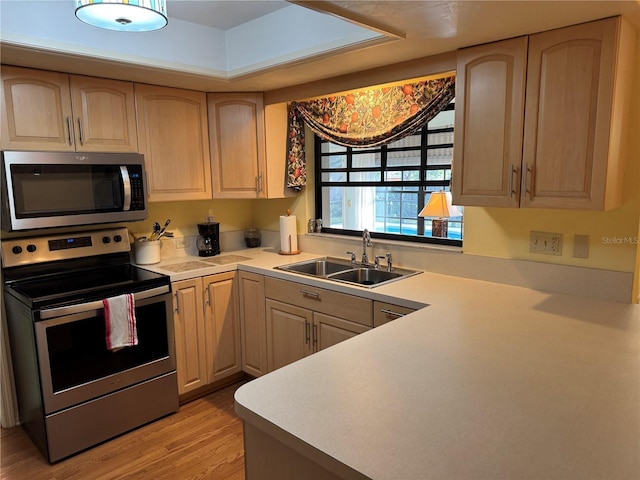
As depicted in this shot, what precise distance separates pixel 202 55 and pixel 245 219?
4.72 feet

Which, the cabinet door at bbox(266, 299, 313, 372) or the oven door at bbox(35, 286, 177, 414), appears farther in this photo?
the cabinet door at bbox(266, 299, 313, 372)

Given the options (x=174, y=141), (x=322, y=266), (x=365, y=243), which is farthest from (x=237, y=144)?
(x=365, y=243)

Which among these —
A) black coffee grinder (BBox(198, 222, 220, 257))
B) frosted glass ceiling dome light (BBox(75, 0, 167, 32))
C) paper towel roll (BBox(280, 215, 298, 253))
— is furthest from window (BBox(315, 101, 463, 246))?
frosted glass ceiling dome light (BBox(75, 0, 167, 32))

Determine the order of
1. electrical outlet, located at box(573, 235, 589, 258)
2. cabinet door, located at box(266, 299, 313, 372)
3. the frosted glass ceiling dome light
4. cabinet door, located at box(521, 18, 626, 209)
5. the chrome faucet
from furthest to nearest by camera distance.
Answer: the chrome faucet, cabinet door, located at box(266, 299, 313, 372), electrical outlet, located at box(573, 235, 589, 258), cabinet door, located at box(521, 18, 626, 209), the frosted glass ceiling dome light

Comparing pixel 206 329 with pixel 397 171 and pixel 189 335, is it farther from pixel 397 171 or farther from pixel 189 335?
pixel 397 171

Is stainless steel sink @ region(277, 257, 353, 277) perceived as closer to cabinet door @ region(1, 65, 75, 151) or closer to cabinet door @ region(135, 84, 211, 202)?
cabinet door @ region(135, 84, 211, 202)

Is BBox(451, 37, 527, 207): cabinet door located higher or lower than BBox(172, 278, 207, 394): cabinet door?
higher

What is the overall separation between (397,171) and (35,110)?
2.15 meters

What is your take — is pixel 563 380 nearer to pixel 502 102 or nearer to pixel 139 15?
pixel 502 102

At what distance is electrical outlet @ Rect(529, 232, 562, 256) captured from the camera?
216 centimetres

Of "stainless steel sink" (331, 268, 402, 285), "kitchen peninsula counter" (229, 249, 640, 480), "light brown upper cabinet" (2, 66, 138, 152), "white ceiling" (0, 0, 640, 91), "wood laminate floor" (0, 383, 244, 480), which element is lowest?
"wood laminate floor" (0, 383, 244, 480)

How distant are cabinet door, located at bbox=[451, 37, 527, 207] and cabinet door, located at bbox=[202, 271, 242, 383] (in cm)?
161

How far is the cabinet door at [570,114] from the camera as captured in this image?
171cm

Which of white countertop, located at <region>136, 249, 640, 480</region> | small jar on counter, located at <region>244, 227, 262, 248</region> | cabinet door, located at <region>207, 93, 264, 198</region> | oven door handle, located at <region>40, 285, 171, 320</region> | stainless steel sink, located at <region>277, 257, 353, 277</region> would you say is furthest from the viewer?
small jar on counter, located at <region>244, 227, 262, 248</region>
